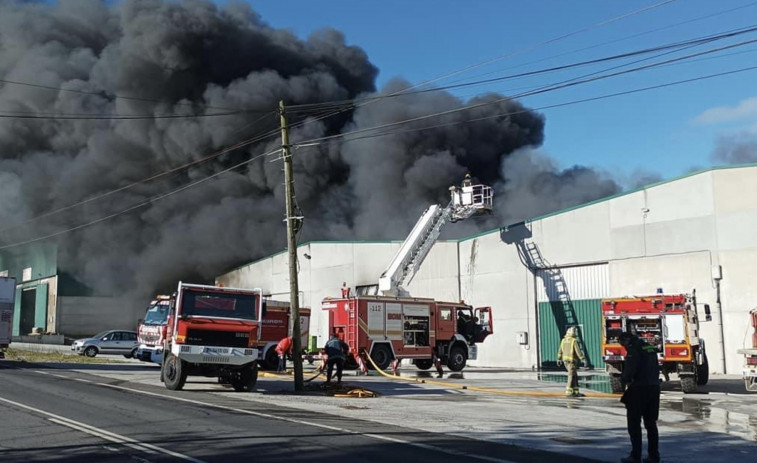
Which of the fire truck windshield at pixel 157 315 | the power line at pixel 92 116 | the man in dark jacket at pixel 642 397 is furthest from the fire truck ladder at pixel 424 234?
the power line at pixel 92 116

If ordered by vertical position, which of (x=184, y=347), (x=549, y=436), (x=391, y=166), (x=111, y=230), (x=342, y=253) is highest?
(x=391, y=166)

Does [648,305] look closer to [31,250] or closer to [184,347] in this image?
[184,347]

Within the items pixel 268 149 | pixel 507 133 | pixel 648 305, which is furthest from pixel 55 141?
pixel 648 305

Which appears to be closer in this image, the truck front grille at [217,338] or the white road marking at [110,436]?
the white road marking at [110,436]

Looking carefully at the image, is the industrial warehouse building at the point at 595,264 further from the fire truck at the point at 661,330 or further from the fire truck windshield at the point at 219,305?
the fire truck windshield at the point at 219,305

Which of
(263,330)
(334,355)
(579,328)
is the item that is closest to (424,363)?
(263,330)

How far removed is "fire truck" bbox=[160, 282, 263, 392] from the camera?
559 inches

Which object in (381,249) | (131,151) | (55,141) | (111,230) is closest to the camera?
(381,249)

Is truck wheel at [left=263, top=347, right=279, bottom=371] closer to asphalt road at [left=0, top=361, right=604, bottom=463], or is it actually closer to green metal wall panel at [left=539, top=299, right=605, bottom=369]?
asphalt road at [left=0, top=361, right=604, bottom=463]

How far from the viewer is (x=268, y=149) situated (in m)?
43.2

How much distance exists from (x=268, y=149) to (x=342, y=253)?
539 inches

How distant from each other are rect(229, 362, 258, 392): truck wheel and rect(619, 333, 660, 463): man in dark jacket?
30.4 feet

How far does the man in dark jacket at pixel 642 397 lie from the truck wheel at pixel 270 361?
14.6m

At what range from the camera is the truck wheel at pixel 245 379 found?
598 inches
